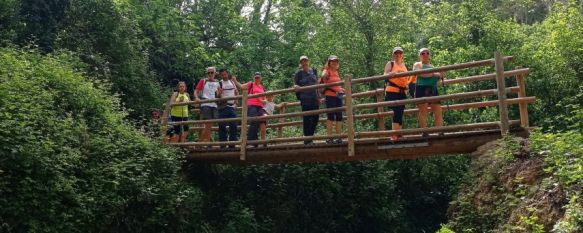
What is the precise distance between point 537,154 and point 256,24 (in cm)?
1734

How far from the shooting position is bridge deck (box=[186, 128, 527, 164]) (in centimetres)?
867

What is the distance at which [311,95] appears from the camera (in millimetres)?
10438

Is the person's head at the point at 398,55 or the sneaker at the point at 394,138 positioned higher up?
the person's head at the point at 398,55

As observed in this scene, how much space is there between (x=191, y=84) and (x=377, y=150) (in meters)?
12.7

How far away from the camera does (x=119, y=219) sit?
10195 millimetres

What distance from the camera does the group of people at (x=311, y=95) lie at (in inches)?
369

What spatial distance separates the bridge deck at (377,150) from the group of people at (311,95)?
0.21 metres

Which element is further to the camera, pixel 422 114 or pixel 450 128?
pixel 422 114

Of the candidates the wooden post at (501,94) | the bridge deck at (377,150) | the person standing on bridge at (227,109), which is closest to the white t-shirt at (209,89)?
the person standing on bridge at (227,109)

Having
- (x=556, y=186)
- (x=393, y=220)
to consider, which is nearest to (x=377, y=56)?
(x=393, y=220)

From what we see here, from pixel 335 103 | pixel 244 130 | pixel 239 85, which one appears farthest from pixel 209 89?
pixel 335 103

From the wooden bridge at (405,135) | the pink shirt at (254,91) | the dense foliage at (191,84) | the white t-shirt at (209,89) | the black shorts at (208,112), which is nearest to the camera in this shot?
the wooden bridge at (405,135)

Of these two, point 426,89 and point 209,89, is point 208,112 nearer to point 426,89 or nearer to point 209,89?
point 209,89

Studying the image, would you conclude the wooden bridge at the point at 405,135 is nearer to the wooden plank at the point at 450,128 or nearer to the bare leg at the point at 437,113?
the wooden plank at the point at 450,128
